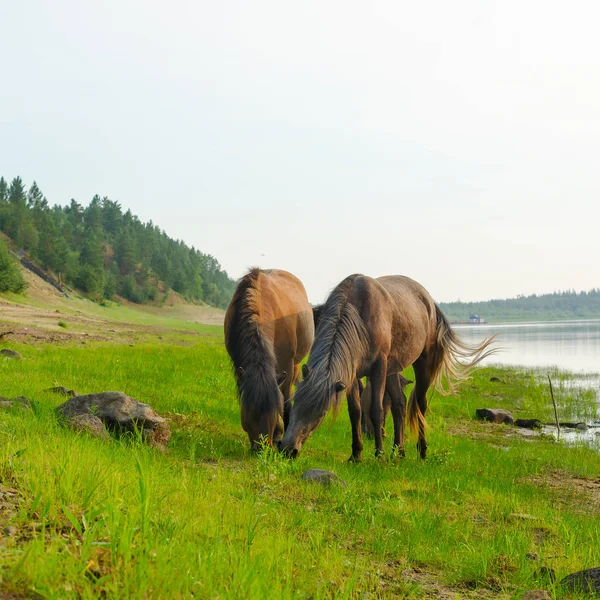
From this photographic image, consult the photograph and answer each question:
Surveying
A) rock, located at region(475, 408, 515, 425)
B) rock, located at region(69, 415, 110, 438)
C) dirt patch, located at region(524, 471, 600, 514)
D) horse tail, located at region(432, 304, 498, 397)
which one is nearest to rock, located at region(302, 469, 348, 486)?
rock, located at region(69, 415, 110, 438)

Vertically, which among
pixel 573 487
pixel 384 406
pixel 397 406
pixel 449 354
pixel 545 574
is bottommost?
pixel 573 487

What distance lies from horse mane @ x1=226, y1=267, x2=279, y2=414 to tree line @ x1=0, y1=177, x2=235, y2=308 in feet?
163

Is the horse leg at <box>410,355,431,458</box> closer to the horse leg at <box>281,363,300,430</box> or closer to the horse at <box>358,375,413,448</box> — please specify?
the horse at <box>358,375,413,448</box>

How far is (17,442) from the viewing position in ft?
14.0

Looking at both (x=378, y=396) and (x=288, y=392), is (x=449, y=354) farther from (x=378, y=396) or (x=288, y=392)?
(x=288, y=392)

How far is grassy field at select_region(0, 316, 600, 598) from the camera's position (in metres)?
2.61

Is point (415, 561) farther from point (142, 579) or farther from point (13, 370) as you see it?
point (13, 370)

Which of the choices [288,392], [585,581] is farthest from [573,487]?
[585,581]

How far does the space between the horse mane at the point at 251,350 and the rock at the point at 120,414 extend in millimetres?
1151

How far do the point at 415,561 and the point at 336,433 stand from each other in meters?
6.83

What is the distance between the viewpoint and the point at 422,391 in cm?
1030

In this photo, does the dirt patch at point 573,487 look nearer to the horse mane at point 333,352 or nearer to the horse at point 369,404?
the horse at point 369,404

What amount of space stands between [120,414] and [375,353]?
3.70 metres

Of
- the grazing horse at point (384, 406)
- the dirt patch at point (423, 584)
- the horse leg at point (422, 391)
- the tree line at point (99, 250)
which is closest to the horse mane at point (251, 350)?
the grazing horse at point (384, 406)
